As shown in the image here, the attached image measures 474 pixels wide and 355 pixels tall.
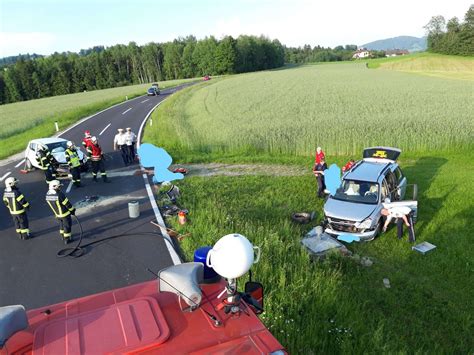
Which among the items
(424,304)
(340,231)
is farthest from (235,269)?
(340,231)

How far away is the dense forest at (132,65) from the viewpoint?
315 feet

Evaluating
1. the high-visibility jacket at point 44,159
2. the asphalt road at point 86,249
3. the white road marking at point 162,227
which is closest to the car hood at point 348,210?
the white road marking at point 162,227

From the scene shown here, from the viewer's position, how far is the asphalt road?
8.00 meters

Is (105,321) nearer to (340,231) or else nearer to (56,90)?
(340,231)

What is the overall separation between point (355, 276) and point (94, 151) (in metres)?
10.0

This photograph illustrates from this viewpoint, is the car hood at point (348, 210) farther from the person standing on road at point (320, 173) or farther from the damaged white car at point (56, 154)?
the damaged white car at point (56, 154)

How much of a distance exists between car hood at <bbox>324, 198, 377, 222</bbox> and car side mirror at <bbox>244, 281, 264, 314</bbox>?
279 inches

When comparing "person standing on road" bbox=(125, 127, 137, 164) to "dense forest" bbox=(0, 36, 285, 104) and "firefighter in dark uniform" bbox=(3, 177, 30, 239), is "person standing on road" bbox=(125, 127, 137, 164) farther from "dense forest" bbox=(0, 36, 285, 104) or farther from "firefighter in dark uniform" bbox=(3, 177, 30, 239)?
"dense forest" bbox=(0, 36, 285, 104)

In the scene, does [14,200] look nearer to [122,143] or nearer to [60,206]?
[60,206]

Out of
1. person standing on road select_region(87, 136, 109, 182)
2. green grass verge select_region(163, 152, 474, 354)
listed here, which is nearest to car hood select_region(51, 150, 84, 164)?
person standing on road select_region(87, 136, 109, 182)

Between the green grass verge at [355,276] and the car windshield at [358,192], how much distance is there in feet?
3.94

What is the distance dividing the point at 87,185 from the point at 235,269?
12536mm

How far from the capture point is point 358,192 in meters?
11.7

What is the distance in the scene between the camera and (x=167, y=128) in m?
24.1
